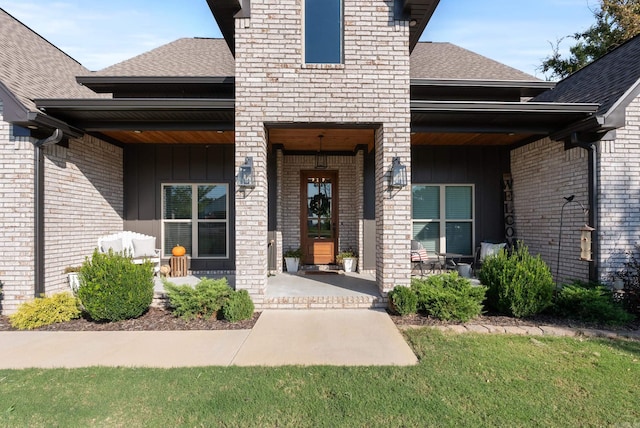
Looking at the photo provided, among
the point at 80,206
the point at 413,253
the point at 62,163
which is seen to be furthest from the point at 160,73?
the point at 413,253

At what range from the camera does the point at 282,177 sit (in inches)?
318

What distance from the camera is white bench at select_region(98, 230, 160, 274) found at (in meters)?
6.64

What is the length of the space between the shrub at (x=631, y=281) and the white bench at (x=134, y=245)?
8.57m

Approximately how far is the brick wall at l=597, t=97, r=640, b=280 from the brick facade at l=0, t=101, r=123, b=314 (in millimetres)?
9365

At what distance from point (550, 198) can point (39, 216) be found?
369 inches

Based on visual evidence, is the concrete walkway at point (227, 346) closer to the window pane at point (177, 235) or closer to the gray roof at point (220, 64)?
the window pane at point (177, 235)

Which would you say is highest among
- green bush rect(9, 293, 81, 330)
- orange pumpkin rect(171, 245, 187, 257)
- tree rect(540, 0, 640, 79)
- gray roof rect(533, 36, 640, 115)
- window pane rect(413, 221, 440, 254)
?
tree rect(540, 0, 640, 79)

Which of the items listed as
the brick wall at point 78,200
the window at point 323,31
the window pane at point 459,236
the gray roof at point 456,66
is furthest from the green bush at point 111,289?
the gray roof at point 456,66

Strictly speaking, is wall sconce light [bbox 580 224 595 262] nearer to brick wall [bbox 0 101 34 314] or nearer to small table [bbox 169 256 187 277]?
small table [bbox 169 256 187 277]

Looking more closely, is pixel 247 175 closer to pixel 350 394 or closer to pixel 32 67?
pixel 350 394

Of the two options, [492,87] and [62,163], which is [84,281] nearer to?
[62,163]

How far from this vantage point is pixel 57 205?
5.50 meters

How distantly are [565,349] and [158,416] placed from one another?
14.2ft

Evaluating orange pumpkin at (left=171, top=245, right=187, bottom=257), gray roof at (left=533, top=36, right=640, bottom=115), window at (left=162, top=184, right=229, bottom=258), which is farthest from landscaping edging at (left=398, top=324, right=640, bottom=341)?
orange pumpkin at (left=171, top=245, right=187, bottom=257)
